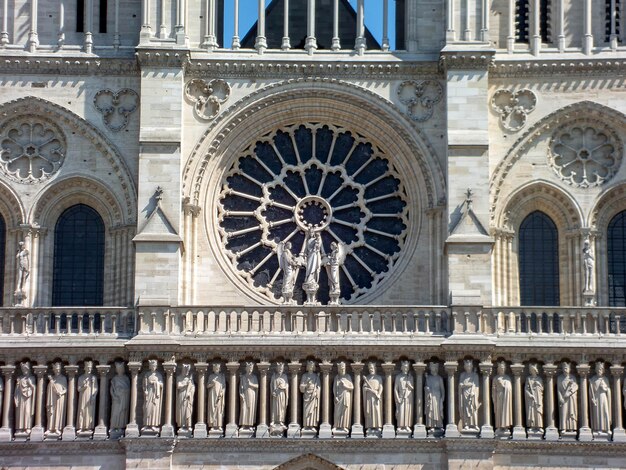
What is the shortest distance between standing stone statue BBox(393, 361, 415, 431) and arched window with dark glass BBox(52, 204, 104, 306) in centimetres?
592

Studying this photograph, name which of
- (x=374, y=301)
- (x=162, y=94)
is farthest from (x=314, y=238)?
(x=162, y=94)

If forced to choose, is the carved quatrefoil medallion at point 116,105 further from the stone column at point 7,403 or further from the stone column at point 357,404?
the stone column at point 357,404

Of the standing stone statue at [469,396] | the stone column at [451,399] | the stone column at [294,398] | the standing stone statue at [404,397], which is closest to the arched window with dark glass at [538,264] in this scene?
the standing stone statue at [469,396]

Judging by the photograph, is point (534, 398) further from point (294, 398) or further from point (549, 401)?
point (294, 398)

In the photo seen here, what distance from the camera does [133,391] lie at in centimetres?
3266

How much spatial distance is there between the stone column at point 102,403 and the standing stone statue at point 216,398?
183 centimetres

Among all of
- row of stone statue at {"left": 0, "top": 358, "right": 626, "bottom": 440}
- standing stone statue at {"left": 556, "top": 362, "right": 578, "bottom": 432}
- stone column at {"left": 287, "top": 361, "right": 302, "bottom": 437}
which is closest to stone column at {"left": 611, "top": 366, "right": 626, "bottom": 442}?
row of stone statue at {"left": 0, "top": 358, "right": 626, "bottom": 440}

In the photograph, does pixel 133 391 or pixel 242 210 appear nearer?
pixel 133 391

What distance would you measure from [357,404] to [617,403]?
460 centimetres

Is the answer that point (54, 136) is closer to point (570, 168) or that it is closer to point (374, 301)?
point (374, 301)

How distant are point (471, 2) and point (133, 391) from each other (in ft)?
31.6

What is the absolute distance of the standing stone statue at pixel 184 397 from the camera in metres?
32.5

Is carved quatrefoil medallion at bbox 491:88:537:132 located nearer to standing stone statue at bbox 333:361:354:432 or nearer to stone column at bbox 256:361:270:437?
standing stone statue at bbox 333:361:354:432

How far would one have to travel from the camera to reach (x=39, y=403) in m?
32.8
